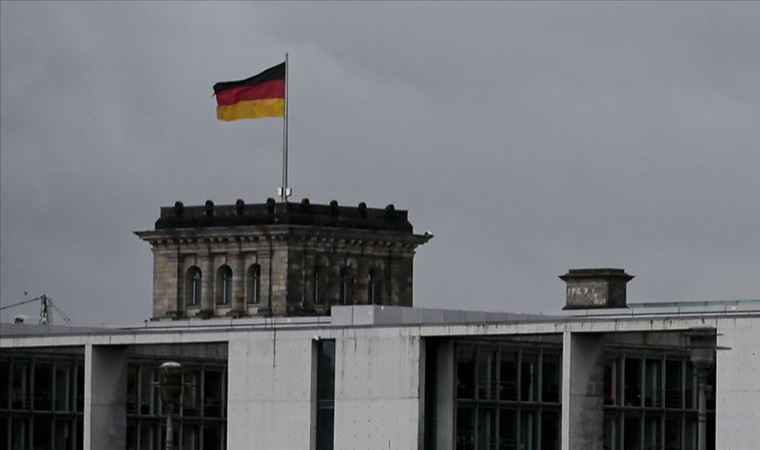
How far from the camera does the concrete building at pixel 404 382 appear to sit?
106 meters

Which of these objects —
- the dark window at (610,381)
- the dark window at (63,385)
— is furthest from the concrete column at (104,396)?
the dark window at (610,381)

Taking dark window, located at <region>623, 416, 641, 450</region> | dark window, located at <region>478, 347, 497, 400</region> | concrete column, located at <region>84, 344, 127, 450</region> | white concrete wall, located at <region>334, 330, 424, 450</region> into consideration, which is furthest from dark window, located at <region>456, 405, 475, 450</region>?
concrete column, located at <region>84, 344, 127, 450</region>

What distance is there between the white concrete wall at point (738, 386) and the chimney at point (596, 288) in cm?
5225

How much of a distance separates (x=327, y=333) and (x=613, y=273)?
149ft

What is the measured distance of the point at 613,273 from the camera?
6083 inches

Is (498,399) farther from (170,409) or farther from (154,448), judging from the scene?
(170,409)

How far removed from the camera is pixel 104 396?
120125 millimetres

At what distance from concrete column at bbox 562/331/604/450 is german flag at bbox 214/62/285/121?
164 ft

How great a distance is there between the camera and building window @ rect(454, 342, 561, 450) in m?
112

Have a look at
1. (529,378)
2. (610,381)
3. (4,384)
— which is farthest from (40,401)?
(610,381)

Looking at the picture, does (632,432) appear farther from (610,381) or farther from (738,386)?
(738,386)

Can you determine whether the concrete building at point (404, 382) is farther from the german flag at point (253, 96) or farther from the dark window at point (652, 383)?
the german flag at point (253, 96)

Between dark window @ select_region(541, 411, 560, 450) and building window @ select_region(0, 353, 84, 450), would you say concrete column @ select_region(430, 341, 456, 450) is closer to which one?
dark window @ select_region(541, 411, 560, 450)

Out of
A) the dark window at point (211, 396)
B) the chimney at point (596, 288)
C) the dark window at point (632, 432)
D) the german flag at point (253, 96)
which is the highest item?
the german flag at point (253, 96)
